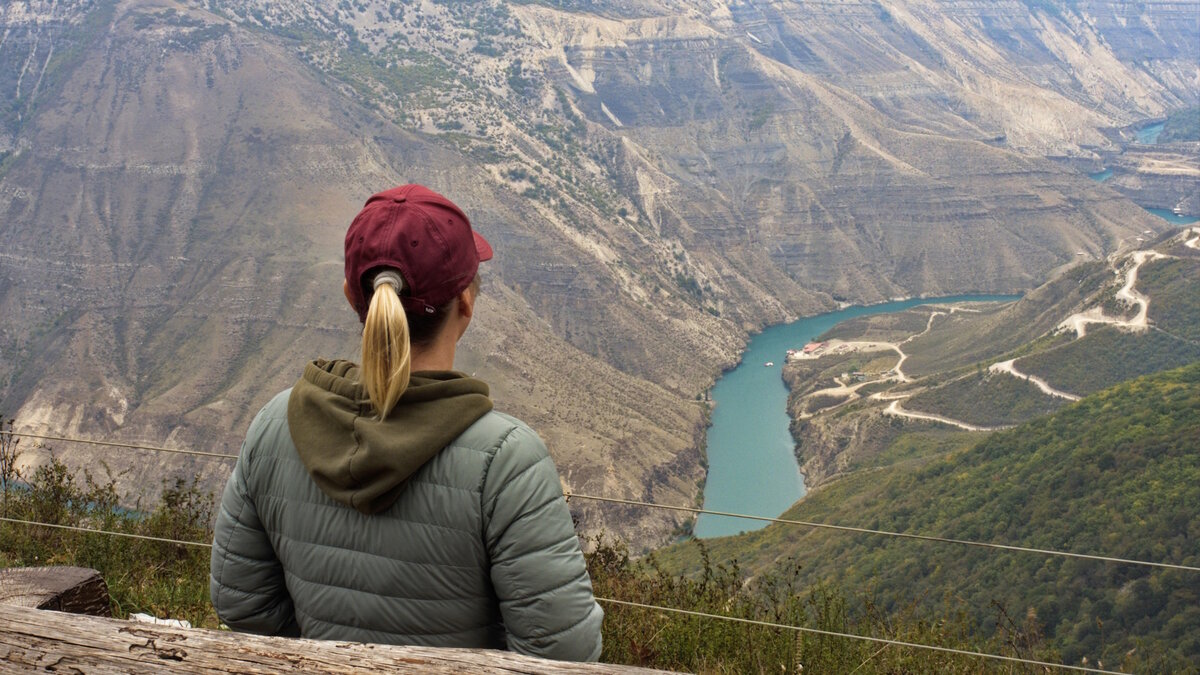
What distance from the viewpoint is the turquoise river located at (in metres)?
54.4

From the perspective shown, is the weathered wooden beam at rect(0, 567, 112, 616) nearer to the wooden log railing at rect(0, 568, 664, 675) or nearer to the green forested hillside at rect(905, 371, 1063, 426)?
the wooden log railing at rect(0, 568, 664, 675)

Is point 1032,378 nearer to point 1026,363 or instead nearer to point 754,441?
point 1026,363

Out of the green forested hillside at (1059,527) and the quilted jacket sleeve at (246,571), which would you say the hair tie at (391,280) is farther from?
the green forested hillside at (1059,527)

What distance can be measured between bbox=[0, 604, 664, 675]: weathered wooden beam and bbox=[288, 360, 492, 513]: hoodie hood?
367 millimetres

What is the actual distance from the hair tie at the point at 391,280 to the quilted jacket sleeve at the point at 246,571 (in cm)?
55

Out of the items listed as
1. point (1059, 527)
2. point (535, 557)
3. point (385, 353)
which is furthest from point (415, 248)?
point (1059, 527)

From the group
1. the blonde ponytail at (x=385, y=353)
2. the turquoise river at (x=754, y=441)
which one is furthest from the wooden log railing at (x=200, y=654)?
the turquoise river at (x=754, y=441)

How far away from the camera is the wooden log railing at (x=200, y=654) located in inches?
93.8

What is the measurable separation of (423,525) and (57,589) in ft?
8.81

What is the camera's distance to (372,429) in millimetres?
2320

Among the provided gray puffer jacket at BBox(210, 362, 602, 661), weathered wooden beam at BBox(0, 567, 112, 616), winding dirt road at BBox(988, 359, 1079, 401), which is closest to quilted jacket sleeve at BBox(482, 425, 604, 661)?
gray puffer jacket at BBox(210, 362, 602, 661)

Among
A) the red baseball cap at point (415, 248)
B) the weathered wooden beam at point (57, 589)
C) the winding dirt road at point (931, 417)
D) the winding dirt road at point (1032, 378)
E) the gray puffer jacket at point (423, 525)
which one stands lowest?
the winding dirt road at point (931, 417)

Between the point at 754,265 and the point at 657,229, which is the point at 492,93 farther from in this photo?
the point at 754,265

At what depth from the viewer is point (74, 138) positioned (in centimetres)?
7306
